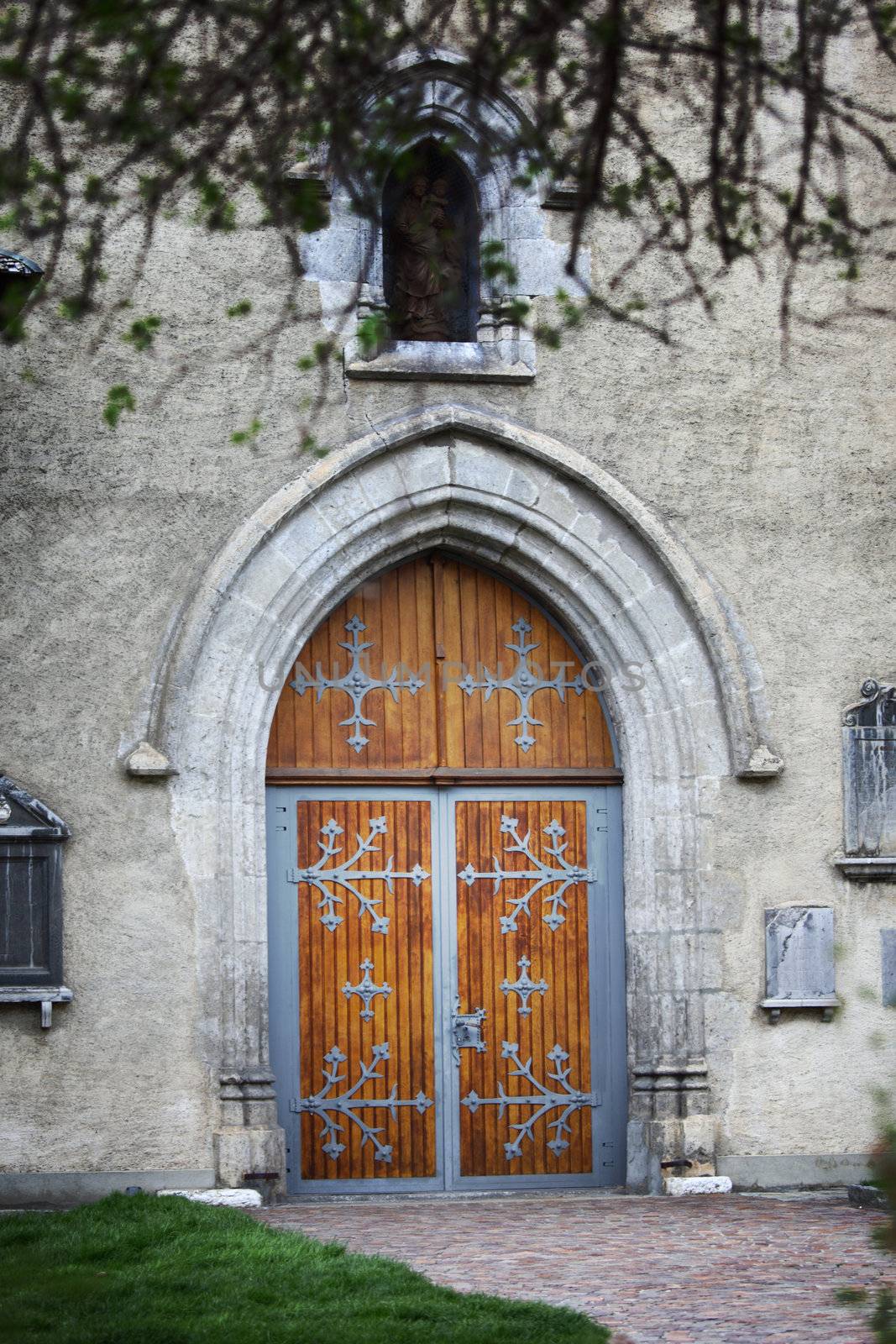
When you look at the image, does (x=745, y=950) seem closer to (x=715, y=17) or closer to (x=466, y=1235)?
(x=466, y=1235)

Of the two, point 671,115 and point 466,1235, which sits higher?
point 671,115

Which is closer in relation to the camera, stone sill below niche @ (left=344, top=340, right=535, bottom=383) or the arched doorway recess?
the arched doorway recess

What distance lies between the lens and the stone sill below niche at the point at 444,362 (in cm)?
884

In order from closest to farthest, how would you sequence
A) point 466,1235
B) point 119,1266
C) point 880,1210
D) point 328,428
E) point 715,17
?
point 715,17, point 119,1266, point 466,1235, point 880,1210, point 328,428

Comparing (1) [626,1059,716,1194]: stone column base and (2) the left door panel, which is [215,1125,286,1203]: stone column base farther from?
(1) [626,1059,716,1194]: stone column base

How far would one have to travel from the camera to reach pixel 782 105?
9.27 meters

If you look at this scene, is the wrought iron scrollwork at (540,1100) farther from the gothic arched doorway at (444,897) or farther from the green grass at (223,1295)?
the green grass at (223,1295)

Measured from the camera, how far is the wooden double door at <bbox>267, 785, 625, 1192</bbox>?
8891 mm

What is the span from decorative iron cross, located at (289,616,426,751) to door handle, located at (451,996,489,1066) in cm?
133

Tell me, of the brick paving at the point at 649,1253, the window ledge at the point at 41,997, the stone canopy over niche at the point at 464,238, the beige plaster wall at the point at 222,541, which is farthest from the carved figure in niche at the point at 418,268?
the brick paving at the point at 649,1253

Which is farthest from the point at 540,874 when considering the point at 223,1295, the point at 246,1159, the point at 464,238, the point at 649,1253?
the point at 223,1295

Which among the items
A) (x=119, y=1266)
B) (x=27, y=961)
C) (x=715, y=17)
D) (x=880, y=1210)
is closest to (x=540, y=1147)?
(x=880, y=1210)

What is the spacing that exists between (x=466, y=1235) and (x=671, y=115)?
5.26 m

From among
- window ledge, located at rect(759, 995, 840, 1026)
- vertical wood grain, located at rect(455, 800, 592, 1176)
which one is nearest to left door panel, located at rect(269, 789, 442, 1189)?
vertical wood grain, located at rect(455, 800, 592, 1176)
